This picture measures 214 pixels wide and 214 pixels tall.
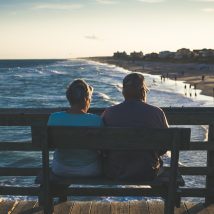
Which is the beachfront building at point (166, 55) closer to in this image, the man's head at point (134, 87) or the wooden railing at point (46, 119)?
the wooden railing at point (46, 119)

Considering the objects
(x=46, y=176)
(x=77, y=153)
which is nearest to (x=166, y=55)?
(x=77, y=153)

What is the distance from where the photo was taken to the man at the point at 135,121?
3.63m

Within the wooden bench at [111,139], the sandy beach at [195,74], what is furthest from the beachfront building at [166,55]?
the wooden bench at [111,139]

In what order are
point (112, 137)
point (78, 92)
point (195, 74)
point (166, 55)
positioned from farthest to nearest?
point (166, 55), point (195, 74), point (78, 92), point (112, 137)

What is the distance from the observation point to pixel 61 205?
499 cm

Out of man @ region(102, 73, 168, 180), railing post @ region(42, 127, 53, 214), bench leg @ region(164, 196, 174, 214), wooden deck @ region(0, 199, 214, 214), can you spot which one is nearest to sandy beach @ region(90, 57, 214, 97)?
wooden deck @ region(0, 199, 214, 214)

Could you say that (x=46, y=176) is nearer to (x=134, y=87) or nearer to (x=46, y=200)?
(x=46, y=200)

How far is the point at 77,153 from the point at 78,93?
1.78 feet

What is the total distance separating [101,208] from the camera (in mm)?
4914

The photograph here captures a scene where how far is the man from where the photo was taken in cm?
363

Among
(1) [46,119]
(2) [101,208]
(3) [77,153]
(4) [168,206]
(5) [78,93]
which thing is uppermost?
(5) [78,93]

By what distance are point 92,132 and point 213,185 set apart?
210 cm

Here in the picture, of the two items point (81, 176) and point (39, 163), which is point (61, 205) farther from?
point (39, 163)

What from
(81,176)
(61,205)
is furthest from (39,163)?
(81,176)
